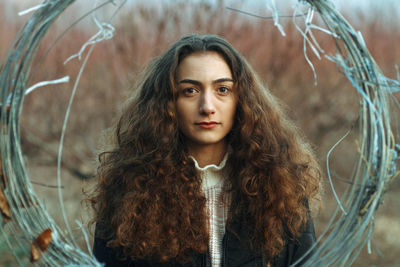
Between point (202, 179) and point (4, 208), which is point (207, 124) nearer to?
point (202, 179)

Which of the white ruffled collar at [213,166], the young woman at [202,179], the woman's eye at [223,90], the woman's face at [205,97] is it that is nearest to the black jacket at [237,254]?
the young woman at [202,179]

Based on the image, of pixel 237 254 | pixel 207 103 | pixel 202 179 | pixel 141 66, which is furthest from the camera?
pixel 141 66

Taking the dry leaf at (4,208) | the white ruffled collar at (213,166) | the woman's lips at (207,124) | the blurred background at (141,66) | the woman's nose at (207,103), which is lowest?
the dry leaf at (4,208)

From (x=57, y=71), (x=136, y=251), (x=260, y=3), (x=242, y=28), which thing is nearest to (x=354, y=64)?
(x=136, y=251)

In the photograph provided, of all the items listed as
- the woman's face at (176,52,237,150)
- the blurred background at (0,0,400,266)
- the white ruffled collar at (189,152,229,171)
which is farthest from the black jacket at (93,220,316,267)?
the blurred background at (0,0,400,266)

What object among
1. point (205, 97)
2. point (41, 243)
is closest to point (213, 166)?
point (205, 97)

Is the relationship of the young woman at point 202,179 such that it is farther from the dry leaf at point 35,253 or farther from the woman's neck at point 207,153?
the dry leaf at point 35,253

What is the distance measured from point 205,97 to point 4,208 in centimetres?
92

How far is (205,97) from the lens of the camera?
2102 millimetres

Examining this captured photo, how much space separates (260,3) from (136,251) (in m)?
2.90

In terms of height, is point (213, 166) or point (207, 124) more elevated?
point (207, 124)

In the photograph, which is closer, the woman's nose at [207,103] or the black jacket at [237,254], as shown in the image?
the woman's nose at [207,103]

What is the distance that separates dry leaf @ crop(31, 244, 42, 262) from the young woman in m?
0.44

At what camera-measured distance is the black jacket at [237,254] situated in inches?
86.4
